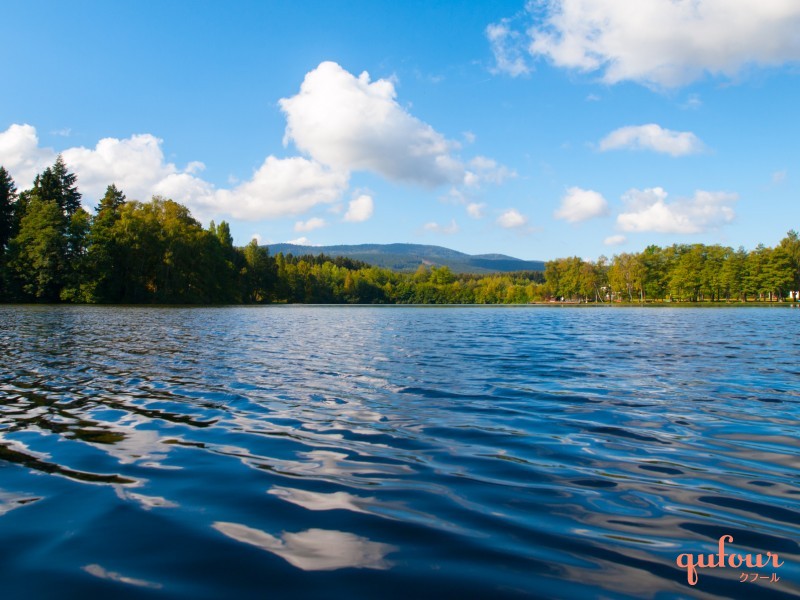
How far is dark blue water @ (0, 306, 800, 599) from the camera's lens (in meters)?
3.57

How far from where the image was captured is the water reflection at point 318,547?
376 centimetres

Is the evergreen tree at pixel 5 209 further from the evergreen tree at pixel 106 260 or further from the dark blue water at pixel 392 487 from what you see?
the dark blue water at pixel 392 487

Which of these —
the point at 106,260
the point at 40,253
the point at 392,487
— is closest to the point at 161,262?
the point at 106,260

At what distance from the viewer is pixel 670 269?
162m

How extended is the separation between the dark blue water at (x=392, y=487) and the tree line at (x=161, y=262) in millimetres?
76150

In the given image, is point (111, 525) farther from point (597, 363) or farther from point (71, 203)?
point (71, 203)

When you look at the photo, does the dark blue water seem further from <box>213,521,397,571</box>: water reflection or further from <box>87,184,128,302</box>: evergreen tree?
<box>87,184,128,302</box>: evergreen tree

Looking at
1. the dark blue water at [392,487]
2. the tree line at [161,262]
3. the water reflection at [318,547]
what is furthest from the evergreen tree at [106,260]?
the water reflection at [318,547]

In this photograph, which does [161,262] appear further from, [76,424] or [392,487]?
[392,487]

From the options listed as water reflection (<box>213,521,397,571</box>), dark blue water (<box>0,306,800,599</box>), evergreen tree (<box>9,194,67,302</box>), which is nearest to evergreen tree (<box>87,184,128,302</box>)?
evergreen tree (<box>9,194,67,302</box>)

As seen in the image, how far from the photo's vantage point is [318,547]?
4.04 meters

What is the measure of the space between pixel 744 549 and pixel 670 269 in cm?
17786

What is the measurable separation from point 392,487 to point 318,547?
4.82ft

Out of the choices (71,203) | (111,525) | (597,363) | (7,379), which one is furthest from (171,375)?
(71,203)
